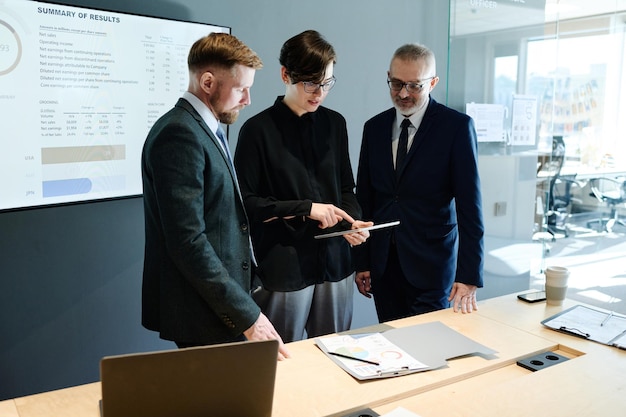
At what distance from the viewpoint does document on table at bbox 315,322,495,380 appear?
60.4 inches

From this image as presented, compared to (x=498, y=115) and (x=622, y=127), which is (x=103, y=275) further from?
(x=622, y=127)

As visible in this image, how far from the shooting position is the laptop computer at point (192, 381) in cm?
102

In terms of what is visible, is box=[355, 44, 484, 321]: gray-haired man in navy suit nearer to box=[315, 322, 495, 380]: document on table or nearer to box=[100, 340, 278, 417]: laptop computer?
box=[315, 322, 495, 380]: document on table

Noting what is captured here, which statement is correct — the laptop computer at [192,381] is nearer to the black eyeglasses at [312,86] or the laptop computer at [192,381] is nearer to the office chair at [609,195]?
the black eyeglasses at [312,86]

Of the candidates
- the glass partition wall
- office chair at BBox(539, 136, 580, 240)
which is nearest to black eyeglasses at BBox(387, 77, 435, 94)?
the glass partition wall

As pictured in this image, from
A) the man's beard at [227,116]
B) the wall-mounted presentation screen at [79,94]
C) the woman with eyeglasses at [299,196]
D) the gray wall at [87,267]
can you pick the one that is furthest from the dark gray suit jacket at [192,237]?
the gray wall at [87,267]

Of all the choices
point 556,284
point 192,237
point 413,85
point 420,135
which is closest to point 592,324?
point 556,284

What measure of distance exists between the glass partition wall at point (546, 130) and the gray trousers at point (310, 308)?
2.16 meters

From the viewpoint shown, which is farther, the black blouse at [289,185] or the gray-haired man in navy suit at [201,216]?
the black blouse at [289,185]

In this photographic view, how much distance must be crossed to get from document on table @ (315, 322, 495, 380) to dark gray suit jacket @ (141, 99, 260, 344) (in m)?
0.29

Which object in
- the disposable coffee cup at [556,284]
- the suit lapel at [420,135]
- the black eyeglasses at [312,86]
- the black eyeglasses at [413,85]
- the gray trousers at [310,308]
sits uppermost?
the black eyeglasses at [413,85]

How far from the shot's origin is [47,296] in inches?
102

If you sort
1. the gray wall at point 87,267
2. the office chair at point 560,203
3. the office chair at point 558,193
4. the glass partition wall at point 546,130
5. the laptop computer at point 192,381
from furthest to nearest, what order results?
1. the office chair at point 560,203
2. the office chair at point 558,193
3. the glass partition wall at point 546,130
4. the gray wall at point 87,267
5. the laptop computer at point 192,381

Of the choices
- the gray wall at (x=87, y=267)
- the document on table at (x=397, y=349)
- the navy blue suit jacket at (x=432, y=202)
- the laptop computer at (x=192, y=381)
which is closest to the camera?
the laptop computer at (x=192, y=381)
